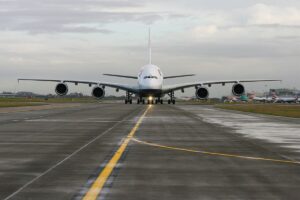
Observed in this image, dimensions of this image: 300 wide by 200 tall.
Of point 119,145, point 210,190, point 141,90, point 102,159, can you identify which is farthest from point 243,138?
point 141,90

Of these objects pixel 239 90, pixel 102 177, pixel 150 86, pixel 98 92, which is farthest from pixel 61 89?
pixel 102 177

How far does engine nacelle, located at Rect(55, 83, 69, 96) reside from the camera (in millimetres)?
71062

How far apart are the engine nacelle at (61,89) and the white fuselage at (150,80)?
9.71 m

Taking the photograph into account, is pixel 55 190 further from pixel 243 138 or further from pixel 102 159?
pixel 243 138

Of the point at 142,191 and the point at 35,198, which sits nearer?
the point at 35,198

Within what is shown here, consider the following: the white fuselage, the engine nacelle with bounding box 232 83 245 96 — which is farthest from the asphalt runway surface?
the engine nacelle with bounding box 232 83 245 96

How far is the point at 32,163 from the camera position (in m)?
11.8

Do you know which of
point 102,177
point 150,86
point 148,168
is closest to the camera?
→ point 102,177

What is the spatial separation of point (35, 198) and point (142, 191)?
1.63 meters

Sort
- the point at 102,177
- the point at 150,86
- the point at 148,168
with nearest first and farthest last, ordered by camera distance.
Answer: the point at 102,177 → the point at 148,168 → the point at 150,86

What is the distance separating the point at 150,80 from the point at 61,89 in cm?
1188

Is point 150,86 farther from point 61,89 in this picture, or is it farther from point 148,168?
point 148,168

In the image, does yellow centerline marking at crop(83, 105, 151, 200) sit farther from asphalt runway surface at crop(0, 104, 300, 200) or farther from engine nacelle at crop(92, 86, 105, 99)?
engine nacelle at crop(92, 86, 105, 99)

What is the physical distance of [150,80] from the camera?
68.6m
